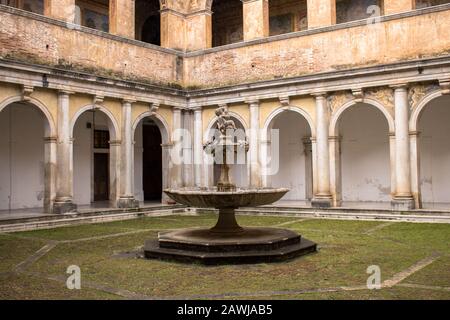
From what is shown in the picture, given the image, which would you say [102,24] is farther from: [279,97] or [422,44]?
[422,44]

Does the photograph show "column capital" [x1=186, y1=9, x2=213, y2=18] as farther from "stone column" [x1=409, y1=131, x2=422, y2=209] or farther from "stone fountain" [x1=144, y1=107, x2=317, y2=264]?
"stone fountain" [x1=144, y1=107, x2=317, y2=264]

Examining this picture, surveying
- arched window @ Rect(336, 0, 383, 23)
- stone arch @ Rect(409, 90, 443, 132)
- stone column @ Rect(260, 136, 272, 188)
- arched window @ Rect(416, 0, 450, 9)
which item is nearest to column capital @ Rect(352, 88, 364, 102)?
stone arch @ Rect(409, 90, 443, 132)

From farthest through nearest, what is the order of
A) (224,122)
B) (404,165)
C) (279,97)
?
(279,97)
(404,165)
(224,122)

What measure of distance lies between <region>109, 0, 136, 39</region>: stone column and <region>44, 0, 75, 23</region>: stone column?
1862 mm

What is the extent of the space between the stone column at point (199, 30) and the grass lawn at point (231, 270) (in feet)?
32.1

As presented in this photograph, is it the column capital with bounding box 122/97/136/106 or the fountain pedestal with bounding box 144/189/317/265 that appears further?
the column capital with bounding box 122/97/136/106

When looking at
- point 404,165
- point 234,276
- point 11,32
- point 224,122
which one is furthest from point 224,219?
point 11,32

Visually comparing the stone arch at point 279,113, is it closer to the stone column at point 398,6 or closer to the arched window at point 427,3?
the stone column at point 398,6

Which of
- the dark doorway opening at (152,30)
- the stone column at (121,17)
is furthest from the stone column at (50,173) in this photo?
the dark doorway opening at (152,30)

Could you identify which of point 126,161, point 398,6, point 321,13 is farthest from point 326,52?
point 126,161

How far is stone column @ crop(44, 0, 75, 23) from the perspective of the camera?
15492mm

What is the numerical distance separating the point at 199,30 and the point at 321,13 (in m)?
5.05

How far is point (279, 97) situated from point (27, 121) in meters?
8.85

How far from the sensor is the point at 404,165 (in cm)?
1522
